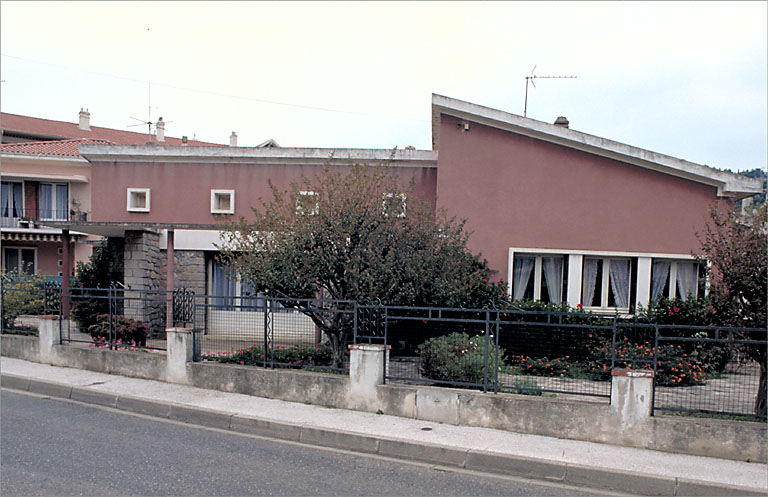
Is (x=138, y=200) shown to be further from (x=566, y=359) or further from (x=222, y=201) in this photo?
(x=566, y=359)

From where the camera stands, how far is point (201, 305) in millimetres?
9781

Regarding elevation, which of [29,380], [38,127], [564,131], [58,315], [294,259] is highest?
[38,127]

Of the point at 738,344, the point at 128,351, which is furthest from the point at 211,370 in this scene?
the point at 738,344

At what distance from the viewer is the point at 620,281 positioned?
523 inches

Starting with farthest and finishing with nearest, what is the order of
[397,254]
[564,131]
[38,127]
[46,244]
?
[38,127], [46,244], [564,131], [397,254]

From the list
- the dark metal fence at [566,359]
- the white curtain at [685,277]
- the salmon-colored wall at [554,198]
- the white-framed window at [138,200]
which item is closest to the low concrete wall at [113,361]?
the dark metal fence at [566,359]

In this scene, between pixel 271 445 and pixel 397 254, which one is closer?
pixel 271 445

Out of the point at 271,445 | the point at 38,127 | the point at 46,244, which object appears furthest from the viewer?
the point at 38,127

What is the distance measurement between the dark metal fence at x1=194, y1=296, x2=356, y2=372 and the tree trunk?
573 cm

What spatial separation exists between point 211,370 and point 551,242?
8.32 m

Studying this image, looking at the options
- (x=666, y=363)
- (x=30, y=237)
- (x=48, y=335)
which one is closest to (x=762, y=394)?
(x=666, y=363)

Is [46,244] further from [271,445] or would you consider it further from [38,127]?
[271,445]

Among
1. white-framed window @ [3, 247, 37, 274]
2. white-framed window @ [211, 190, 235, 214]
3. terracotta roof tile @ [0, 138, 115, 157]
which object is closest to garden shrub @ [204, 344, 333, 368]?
white-framed window @ [211, 190, 235, 214]

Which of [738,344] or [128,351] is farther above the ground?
[738,344]
